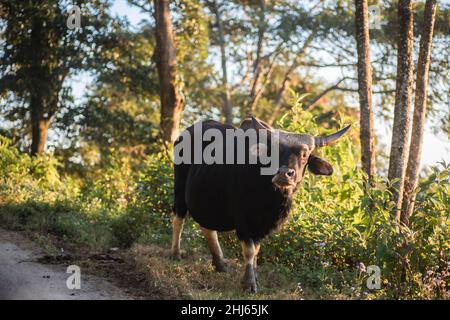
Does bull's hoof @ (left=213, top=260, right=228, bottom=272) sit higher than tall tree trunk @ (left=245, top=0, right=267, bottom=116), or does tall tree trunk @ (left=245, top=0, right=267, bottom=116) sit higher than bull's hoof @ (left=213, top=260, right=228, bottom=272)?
tall tree trunk @ (left=245, top=0, right=267, bottom=116)

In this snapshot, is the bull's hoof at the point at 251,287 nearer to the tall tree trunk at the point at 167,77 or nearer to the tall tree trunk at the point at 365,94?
the tall tree trunk at the point at 365,94

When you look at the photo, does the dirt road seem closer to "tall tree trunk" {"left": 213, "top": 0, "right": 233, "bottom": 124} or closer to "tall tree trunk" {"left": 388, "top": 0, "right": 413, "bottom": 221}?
"tall tree trunk" {"left": 388, "top": 0, "right": 413, "bottom": 221}

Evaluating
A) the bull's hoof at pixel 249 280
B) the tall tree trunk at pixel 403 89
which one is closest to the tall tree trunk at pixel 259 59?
the tall tree trunk at pixel 403 89

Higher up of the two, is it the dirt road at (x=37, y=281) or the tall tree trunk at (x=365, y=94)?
the tall tree trunk at (x=365, y=94)

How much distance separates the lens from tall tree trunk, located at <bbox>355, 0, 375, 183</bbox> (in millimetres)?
7789

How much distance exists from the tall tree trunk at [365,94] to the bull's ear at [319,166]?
5.07ft

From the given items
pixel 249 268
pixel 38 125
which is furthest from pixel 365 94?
pixel 38 125

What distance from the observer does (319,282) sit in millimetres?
6297

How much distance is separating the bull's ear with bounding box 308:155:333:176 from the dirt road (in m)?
2.58

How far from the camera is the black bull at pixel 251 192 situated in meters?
5.96

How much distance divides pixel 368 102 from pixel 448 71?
857cm

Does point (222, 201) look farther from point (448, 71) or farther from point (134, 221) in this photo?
point (448, 71)

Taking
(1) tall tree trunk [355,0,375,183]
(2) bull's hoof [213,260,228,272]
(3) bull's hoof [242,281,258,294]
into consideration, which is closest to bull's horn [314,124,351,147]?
(1) tall tree trunk [355,0,375,183]
